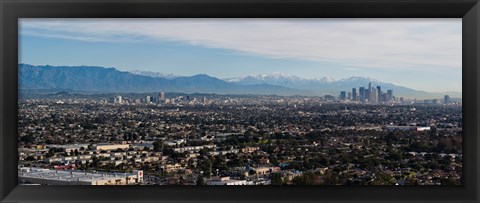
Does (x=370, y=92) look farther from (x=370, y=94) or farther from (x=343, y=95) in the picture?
(x=343, y=95)

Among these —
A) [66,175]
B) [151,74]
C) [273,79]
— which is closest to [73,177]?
[66,175]

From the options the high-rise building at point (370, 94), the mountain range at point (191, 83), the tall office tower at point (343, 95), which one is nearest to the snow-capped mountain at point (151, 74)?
the mountain range at point (191, 83)

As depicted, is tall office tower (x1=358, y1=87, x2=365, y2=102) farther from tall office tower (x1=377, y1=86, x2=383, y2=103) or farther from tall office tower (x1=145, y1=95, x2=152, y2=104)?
tall office tower (x1=145, y1=95, x2=152, y2=104)

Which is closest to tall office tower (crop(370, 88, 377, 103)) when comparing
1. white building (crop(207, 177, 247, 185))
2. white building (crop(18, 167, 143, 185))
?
white building (crop(207, 177, 247, 185))

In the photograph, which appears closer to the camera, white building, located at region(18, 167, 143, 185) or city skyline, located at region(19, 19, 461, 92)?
white building, located at region(18, 167, 143, 185)

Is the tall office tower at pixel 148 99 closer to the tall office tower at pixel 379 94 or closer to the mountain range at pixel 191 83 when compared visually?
the mountain range at pixel 191 83

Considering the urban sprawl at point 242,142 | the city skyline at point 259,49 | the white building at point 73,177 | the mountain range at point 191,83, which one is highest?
the city skyline at point 259,49
